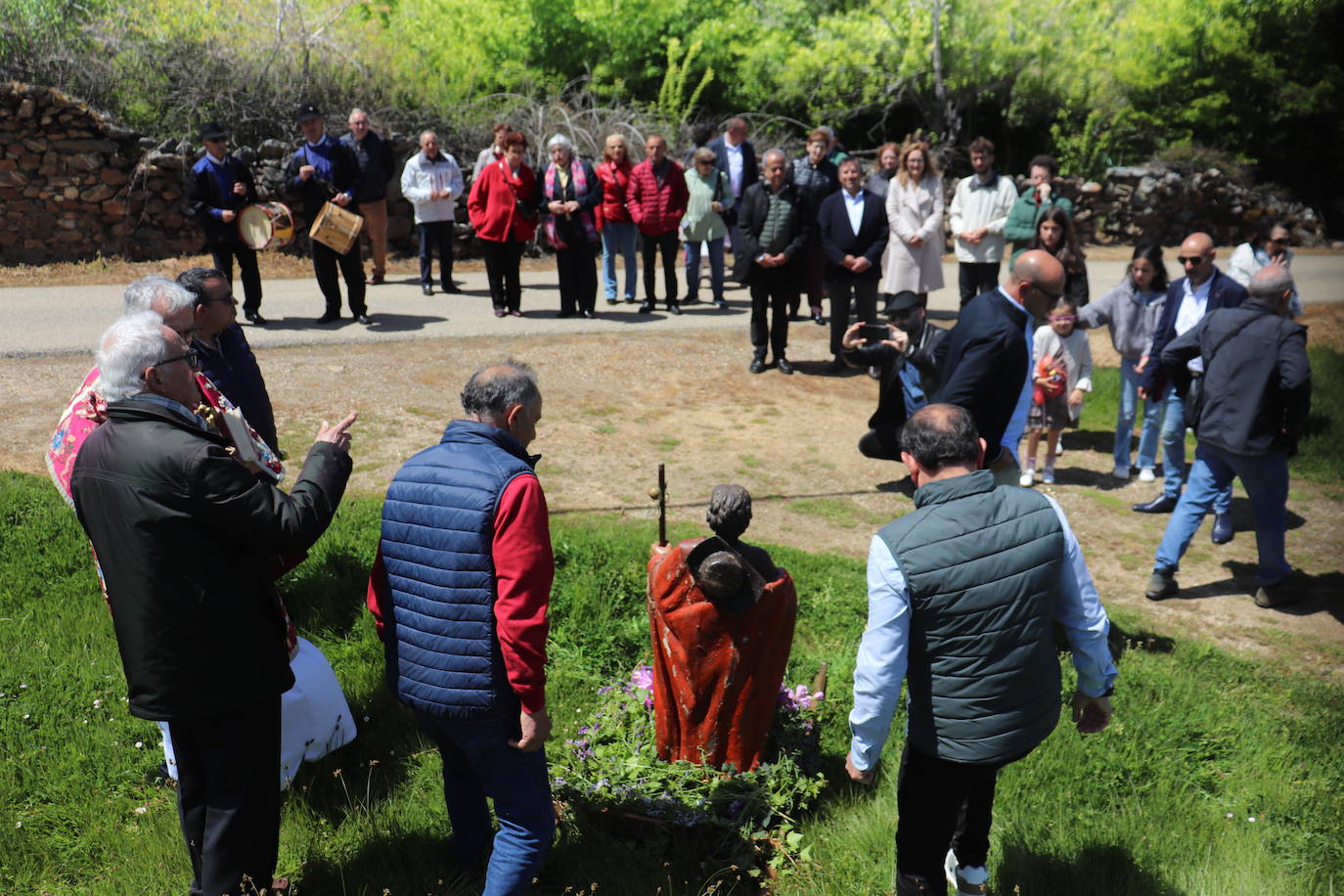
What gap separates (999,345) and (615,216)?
25.3ft

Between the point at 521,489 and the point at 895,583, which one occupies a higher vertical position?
the point at 521,489

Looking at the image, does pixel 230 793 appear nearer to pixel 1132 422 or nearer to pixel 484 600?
pixel 484 600

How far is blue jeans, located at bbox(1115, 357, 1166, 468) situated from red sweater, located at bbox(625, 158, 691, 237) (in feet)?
16.2

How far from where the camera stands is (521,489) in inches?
117

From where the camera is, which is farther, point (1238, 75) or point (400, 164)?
point (1238, 75)

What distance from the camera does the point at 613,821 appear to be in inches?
154

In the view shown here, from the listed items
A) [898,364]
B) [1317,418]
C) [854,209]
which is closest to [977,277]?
[854,209]

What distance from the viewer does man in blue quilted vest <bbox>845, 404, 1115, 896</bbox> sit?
2.94 meters

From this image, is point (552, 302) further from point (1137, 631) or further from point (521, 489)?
point (521, 489)

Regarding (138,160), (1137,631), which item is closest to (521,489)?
(1137,631)

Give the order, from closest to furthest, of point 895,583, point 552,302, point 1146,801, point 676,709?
point 895,583
point 676,709
point 1146,801
point 552,302

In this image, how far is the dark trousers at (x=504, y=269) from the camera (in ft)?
36.8

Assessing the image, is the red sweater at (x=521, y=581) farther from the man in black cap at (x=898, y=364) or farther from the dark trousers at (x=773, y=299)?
the dark trousers at (x=773, y=299)

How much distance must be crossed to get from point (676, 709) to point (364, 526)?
284 cm
